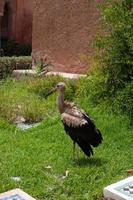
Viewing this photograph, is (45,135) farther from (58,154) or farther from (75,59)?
(75,59)

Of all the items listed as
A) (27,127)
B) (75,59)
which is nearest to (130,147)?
(27,127)

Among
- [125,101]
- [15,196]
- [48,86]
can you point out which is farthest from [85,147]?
[48,86]

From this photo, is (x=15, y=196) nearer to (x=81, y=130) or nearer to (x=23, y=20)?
(x=81, y=130)

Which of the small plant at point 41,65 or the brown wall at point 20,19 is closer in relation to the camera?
the small plant at point 41,65

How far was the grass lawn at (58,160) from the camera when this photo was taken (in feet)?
19.9

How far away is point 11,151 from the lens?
7.45m

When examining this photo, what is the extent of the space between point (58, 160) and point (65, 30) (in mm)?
6609

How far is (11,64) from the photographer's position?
15.0 metres

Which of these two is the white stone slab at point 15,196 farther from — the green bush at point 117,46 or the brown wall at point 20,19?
the brown wall at point 20,19

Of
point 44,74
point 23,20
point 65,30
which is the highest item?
point 23,20

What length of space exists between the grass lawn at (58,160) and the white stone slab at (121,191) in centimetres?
116

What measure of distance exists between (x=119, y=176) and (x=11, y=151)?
6.41ft

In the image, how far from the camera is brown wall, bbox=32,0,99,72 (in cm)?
1226

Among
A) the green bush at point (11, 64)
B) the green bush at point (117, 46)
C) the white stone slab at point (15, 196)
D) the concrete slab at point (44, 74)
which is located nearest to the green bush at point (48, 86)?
the concrete slab at point (44, 74)
